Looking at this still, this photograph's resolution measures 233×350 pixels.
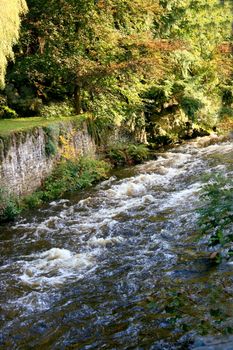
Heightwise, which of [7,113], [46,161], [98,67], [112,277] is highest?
[98,67]

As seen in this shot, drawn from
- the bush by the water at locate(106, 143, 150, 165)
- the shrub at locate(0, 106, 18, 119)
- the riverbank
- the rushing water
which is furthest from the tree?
the bush by the water at locate(106, 143, 150, 165)

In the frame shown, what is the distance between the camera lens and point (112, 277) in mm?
6047

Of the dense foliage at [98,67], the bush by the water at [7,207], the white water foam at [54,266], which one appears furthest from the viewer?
the dense foliage at [98,67]

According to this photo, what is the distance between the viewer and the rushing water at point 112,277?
15.1 feet

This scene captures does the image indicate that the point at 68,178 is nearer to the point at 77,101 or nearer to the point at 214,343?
the point at 77,101

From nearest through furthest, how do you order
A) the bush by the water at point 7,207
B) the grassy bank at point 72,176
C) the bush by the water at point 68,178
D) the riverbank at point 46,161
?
the bush by the water at point 7,207 → the grassy bank at point 72,176 → the riverbank at point 46,161 → the bush by the water at point 68,178

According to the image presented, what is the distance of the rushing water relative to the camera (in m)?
4.61

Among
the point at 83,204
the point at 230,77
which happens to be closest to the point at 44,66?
the point at 83,204

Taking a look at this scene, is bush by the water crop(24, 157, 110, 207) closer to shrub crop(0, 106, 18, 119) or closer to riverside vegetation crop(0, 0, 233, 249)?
riverside vegetation crop(0, 0, 233, 249)

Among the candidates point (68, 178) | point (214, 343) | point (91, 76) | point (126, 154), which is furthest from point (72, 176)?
point (214, 343)

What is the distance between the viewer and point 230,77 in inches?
964

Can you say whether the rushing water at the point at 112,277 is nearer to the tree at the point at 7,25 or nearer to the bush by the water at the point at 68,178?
the bush by the water at the point at 68,178

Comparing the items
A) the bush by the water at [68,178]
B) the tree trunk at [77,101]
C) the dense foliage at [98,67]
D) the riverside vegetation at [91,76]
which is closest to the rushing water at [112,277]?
the bush by the water at [68,178]

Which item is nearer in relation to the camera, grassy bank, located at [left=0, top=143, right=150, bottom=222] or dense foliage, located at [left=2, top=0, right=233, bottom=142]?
grassy bank, located at [left=0, top=143, right=150, bottom=222]
